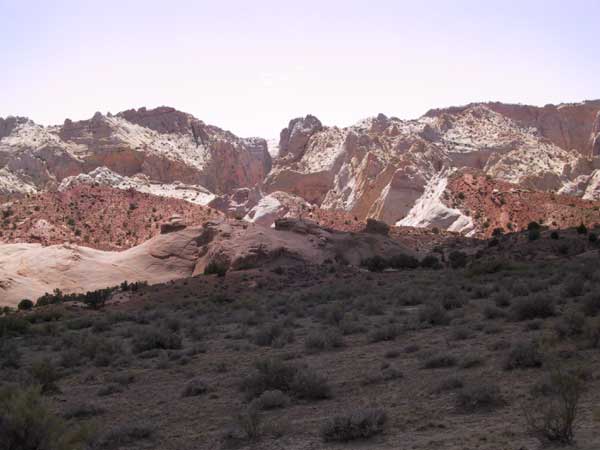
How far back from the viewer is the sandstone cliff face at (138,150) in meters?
103

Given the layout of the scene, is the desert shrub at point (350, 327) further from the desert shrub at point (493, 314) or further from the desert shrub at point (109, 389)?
the desert shrub at point (109, 389)

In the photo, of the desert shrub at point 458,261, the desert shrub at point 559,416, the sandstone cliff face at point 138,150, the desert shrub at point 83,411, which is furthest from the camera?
the sandstone cliff face at point 138,150

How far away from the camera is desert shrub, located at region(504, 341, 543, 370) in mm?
11039

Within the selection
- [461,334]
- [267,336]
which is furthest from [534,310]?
[267,336]

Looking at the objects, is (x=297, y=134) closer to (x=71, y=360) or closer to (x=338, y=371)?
(x=71, y=360)

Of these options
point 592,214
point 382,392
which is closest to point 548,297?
point 382,392

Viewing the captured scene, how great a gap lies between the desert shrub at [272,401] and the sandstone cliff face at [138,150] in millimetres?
93247

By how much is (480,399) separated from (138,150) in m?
101

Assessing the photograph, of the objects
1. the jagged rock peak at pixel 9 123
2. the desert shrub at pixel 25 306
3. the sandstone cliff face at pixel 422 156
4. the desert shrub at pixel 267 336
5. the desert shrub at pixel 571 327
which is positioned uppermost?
the jagged rock peak at pixel 9 123

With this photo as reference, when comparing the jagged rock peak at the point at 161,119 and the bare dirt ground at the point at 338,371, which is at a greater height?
the jagged rock peak at the point at 161,119

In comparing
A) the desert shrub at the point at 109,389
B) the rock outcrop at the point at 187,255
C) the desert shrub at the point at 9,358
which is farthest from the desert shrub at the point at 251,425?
the rock outcrop at the point at 187,255

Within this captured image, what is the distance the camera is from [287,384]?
465 inches

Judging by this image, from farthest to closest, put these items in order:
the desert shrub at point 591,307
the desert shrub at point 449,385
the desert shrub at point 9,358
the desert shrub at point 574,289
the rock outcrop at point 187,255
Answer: the rock outcrop at point 187,255
the desert shrub at point 574,289
the desert shrub at point 9,358
the desert shrub at point 591,307
the desert shrub at point 449,385

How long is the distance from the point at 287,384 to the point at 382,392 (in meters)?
1.69
